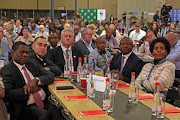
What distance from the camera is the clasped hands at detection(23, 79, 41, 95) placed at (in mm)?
3684

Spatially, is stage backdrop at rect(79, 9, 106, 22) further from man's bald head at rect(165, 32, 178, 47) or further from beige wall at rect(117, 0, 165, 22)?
man's bald head at rect(165, 32, 178, 47)

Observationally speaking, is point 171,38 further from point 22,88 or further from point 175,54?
point 22,88

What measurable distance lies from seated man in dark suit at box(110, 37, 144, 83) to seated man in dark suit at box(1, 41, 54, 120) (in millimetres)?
1323

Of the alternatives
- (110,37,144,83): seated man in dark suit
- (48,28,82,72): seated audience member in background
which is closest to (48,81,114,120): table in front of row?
(110,37,144,83): seated man in dark suit

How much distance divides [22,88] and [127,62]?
178 centimetres

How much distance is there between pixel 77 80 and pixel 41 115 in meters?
0.77

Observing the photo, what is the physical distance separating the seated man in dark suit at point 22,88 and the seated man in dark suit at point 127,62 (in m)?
1.32

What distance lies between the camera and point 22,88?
3674mm

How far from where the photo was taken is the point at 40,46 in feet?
14.7

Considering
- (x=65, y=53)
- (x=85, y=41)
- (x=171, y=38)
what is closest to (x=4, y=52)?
(x=85, y=41)

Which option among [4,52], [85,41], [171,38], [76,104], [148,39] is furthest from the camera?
[148,39]

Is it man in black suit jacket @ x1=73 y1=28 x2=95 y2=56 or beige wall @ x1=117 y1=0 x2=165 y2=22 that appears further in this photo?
beige wall @ x1=117 y1=0 x2=165 y2=22

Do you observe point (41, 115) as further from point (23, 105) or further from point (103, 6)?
point (103, 6)

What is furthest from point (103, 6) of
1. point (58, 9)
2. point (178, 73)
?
point (178, 73)
